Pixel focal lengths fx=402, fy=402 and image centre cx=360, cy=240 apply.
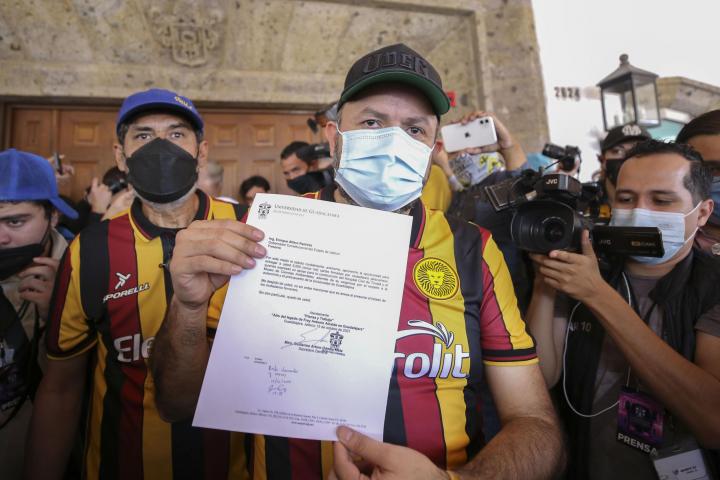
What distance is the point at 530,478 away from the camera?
87 cm

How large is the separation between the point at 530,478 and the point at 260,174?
3813 millimetres

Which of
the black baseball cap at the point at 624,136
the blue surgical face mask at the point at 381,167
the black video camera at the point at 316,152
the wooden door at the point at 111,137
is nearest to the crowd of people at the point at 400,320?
the blue surgical face mask at the point at 381,167

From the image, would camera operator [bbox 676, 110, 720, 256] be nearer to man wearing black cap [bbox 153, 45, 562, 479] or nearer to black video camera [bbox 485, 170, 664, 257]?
black video camera [bbox 485, 170, 664, 257]

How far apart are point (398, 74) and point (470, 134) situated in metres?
1.18

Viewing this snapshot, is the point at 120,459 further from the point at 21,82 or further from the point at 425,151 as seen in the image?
the point at 21,82

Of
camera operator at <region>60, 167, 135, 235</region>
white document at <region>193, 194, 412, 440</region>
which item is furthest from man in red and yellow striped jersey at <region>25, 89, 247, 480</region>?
camera operator at <region>60, 167, 135, 235</region>

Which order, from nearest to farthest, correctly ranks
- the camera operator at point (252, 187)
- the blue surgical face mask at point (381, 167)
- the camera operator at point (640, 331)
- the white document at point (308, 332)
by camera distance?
the white document at point (308, 332) < the blue surgical face mask at point (381, 167) < the camera operator at point (640, 331) < the camera operator at point (252, 187)

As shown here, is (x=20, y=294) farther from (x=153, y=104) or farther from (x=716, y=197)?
(x=716, y=197)

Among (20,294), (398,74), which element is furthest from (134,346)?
(398,74)

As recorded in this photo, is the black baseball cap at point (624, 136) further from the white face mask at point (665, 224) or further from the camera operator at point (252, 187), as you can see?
the camera operator at point (252, 187)

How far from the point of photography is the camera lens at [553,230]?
1.42 meters

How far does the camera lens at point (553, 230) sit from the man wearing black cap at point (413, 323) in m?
0.37

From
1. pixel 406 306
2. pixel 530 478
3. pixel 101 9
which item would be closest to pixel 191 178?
pixel 406 306

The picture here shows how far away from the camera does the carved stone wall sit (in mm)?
3539
